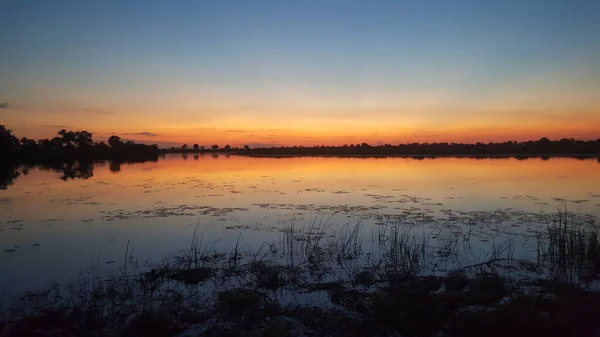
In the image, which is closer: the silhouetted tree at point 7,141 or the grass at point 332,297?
the grass at point 332,297

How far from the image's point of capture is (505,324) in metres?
4.34

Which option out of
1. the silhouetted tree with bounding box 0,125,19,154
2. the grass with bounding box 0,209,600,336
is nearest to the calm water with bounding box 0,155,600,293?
the grass with bounding box 0,209,600,336

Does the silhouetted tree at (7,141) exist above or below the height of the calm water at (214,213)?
above

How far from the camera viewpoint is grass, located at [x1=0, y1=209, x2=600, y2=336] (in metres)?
4.48

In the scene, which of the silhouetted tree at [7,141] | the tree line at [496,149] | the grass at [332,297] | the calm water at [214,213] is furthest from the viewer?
the tree line at [496,149]

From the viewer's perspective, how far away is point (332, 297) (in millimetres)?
5449

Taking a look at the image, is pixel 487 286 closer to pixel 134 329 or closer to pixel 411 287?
pixel 411 287

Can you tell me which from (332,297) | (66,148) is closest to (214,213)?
(332,297)

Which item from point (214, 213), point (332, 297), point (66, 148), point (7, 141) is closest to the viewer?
point (332, 297)

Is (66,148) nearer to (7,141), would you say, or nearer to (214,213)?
(7,141)

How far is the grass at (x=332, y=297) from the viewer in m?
4.48

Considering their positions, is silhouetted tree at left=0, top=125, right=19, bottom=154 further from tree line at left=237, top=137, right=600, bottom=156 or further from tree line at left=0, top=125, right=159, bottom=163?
tree line at left=237, top=137, right=600, bottom=156

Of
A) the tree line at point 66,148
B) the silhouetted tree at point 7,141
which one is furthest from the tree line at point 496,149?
the silhouetted tree at point 7,141

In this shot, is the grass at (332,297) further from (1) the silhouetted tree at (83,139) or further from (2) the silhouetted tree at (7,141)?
(1) the silhouetted tree at (83,139)
